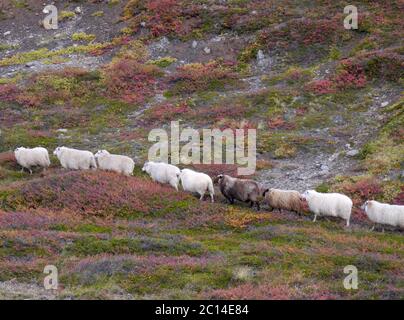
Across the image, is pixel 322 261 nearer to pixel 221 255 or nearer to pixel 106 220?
→ pixel 221 255

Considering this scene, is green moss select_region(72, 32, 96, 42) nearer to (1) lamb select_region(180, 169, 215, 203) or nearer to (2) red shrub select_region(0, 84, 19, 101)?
(2) red shrub select_region(0, 84, 19, 101)

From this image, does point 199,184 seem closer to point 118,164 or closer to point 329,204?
point 118,164

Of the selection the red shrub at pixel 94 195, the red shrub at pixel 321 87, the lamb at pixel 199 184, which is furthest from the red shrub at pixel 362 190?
the red shrub at pixel 321 87

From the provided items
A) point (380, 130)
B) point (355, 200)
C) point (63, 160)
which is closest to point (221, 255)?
point (355, 200)

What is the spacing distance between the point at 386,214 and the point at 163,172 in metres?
9.32

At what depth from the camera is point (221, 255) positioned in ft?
63.5

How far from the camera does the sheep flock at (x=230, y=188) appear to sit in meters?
22.3

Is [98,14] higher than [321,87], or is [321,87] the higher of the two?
[98,14]

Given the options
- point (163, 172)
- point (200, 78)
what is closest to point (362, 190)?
point (163, 172)

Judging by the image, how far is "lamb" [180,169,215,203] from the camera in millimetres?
24938

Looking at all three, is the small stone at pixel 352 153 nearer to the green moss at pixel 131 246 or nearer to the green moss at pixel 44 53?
the green moss at pixel 131 246

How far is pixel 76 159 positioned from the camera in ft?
92.4

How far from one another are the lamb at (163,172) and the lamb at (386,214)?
7.97 m
